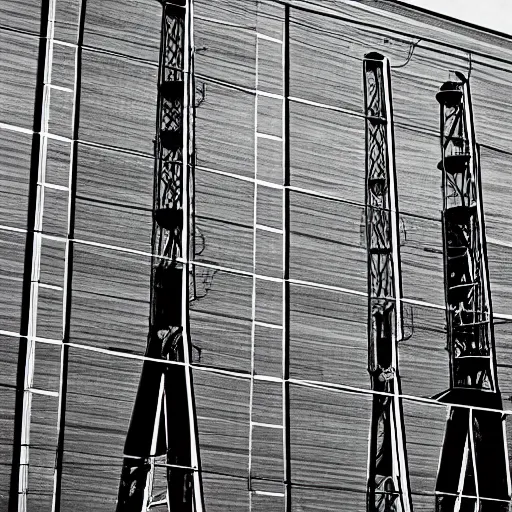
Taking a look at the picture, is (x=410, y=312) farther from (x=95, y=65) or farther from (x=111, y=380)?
(x=95, y=65)

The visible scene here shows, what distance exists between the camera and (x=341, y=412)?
2.00 m

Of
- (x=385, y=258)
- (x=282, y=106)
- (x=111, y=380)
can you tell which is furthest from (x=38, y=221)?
(x=385, y=258)

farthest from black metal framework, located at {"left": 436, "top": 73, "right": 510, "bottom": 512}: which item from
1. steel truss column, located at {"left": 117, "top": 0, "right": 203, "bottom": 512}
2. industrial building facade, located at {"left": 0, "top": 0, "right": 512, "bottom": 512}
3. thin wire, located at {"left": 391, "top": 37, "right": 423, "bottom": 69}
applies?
steel truss column, located at {"left": 117, "top": 0, "right": 203, "bottom": 512}

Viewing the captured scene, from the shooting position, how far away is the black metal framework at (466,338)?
2.09 m

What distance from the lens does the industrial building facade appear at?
1789 mm

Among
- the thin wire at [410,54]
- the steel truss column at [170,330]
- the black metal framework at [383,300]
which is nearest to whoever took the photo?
the steel truss column at [170,330]

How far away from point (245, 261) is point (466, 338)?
0.55 m

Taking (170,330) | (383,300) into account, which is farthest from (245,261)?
(383,300)

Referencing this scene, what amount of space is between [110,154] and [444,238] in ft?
2.58

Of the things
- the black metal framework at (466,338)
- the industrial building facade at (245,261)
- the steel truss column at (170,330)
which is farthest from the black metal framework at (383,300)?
the steel truss column at (170,330)

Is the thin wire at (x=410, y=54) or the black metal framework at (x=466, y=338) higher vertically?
the thin wire at (x=410, y=54)

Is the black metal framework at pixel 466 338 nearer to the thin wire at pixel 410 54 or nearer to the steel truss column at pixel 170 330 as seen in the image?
the thin wire at pixel 410 54

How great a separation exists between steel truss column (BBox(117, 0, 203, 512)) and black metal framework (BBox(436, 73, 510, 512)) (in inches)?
22.9

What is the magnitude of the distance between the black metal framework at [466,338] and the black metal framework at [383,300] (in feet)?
0.39
